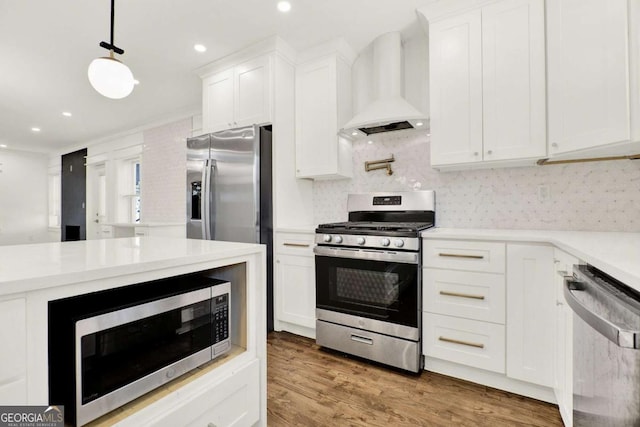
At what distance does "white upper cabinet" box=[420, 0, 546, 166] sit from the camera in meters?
1.93

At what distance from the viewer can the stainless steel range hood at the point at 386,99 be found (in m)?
2.42

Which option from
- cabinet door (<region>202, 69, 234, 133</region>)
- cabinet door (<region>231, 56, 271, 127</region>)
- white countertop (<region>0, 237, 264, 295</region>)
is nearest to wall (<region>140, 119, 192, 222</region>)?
cabinet door (<region>202, 69, 234, 133</region>)

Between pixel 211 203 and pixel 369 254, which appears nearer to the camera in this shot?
pixel 369 254

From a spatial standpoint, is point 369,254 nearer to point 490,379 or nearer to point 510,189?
point 490,379

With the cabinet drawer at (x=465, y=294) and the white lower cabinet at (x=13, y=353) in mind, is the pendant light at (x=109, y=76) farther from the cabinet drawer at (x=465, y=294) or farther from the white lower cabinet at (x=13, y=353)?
the cabinet drawer at (x=465, y=294)

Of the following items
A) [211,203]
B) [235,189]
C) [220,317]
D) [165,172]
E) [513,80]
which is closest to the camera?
[220,317]

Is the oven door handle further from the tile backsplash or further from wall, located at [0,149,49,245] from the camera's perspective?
wall, located at [0,149,49,245]

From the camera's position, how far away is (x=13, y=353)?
0.68 m

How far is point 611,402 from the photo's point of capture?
0.83m

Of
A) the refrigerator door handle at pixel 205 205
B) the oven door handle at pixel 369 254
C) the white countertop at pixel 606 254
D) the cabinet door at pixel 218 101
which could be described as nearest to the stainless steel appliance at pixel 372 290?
the oven door handle at pixel 369 254

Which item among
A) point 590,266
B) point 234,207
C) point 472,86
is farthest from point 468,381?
point 234,207

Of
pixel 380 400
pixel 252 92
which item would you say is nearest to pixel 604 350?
pixel 380 400

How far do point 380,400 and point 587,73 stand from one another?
2.20m

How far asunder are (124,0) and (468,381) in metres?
3.59
